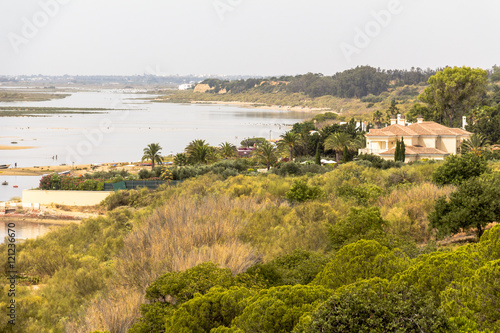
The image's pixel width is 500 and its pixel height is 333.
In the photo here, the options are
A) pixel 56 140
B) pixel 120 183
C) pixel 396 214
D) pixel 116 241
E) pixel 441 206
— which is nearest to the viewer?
pixel 441 206

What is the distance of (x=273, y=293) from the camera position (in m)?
8.28

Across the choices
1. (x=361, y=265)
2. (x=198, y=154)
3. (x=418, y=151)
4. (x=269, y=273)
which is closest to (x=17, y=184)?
(x=198, y=154)

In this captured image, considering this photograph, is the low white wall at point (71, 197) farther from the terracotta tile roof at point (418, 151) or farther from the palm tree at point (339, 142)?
A: the palm tree at point (339, 142)

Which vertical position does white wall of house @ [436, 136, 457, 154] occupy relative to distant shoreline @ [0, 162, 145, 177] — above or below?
above

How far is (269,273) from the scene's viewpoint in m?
11.6

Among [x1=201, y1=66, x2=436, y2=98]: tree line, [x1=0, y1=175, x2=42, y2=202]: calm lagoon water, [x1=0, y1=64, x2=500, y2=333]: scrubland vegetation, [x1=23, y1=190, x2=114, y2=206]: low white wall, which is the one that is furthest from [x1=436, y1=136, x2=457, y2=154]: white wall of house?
[x1=201, y1=66, x2=436, y2=98]: tree line

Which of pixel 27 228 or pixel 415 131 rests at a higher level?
pixel 415 131

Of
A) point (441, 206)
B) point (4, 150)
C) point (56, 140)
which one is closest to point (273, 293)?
point (441, 206)

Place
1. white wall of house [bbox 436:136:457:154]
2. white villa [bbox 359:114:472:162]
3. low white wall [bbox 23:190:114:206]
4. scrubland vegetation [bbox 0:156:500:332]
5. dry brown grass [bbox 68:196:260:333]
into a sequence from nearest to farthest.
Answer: scrubland vegetation [bbox 0:156:500:332] < dry brown grass [bbox 68:196:260:333] < low white wall [bbox 23:190:114:206] < white villa [bbox 359:114:472:162] < white wall of house [bbox 436:136:457:154]

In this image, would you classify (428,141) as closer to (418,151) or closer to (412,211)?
(418,151)

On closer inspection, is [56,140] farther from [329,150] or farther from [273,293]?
[273,293]

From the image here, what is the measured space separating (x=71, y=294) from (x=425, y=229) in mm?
11015

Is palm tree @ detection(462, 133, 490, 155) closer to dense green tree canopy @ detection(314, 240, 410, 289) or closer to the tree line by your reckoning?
dense green tree canopy @ detection(314, 240, 410, 289)

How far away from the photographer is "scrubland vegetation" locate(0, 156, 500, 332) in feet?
25.0
